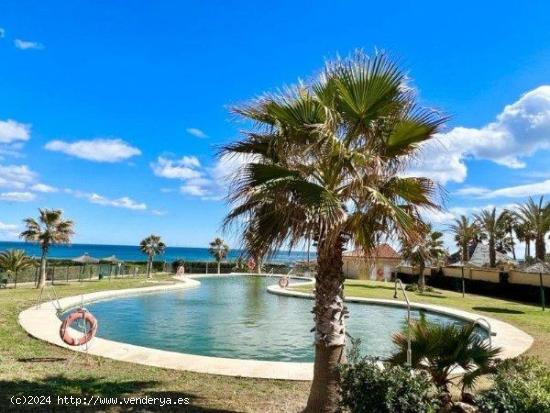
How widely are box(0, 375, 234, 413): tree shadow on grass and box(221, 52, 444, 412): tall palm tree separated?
105 inches

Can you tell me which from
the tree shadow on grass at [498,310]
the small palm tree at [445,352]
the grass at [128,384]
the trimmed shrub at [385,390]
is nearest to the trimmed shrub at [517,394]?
the small palm tree at [445,352]

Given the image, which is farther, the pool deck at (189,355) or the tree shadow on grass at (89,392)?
the pool deck at (189,355)

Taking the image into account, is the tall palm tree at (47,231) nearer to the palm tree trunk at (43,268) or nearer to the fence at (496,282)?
the palm tree trunk at (43,268)

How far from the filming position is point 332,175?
7.15 metres

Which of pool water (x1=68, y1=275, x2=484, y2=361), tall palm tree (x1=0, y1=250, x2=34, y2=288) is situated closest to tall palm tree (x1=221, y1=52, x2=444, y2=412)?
pool water (x1=68, y1=275, x2=484, y2=361)

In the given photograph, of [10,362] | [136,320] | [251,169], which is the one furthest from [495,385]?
[136,320]

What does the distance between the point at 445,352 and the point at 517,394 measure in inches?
62.7

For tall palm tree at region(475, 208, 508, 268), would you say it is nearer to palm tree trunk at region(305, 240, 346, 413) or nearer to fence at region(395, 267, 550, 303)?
fence at region(395, 267, 550, 303)

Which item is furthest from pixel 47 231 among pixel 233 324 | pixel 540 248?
pixel 540 248

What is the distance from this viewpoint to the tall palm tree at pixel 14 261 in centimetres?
3278

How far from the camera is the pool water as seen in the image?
1591 cm

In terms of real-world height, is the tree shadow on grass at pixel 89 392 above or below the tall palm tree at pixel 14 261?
below

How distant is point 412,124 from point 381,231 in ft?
5.77

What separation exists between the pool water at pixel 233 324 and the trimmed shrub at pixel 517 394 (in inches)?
226
